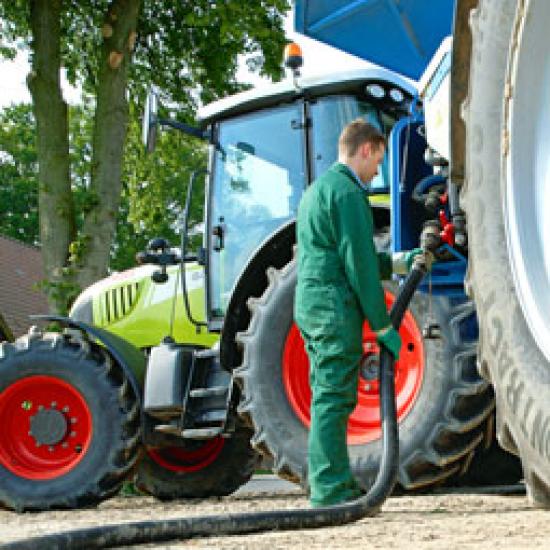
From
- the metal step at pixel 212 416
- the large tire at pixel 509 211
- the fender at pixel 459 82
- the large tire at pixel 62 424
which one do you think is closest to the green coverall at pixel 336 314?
the fender at pixel 459 82

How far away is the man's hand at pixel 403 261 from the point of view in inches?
166

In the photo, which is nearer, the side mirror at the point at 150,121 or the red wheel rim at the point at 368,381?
the red wheel rim at the point at 368,381

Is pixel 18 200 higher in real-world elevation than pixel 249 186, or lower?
higher

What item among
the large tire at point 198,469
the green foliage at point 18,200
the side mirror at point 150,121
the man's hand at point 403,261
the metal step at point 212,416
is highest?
the green foliage at point 18,200

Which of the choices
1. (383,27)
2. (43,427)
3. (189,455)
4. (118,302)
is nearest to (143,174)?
(118,302)

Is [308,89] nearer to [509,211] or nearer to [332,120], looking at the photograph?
[332,120]

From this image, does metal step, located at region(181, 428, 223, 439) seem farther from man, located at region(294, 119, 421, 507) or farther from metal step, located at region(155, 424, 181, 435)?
man, located at region(294, 119, 421, 507)

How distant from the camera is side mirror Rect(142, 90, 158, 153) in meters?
5.75

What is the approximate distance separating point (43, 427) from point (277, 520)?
364cm

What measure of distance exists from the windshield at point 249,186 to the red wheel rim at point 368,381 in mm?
1281

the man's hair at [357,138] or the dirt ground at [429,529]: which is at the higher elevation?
the man's hair at [357,138]

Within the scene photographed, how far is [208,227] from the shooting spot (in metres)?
6.74

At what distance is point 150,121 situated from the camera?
5805mm

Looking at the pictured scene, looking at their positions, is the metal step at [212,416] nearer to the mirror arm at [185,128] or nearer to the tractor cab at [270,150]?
the tractor cab at [270,150]
